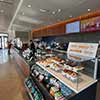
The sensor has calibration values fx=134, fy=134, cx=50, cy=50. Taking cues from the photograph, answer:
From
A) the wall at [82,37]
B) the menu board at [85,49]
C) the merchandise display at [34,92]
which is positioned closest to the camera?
the menu board at [85,49]

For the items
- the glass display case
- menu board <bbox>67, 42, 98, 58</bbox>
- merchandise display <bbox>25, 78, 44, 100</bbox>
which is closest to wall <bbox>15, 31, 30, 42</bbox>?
merchandise display <bbox>25, 78, 44, 100</bbox>

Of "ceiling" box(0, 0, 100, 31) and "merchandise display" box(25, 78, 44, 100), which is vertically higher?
"ceiling" box(0, 0, 100, 31)

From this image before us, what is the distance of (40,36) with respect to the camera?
1382 centimetres

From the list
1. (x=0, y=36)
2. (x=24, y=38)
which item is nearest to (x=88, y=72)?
(x=24, y=38)

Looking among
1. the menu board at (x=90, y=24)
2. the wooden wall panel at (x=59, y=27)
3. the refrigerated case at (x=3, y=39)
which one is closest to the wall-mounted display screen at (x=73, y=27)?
the wooden wall panel at (x=59, y=27)

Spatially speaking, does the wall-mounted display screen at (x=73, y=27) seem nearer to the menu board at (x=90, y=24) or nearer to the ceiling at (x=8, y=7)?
the menu board at (x=90, y=24)

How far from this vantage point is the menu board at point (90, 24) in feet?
19.3

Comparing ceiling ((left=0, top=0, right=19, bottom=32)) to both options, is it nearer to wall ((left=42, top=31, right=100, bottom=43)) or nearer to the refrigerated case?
wall ((left=42, top=31, right=100, bottom=43))

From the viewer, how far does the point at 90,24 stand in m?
6.31

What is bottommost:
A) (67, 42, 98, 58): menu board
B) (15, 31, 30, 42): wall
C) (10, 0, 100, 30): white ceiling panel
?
(67, 42, 98, 58): menu board

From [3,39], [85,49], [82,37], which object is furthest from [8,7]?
[3,39]

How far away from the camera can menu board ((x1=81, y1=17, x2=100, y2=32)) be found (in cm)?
588

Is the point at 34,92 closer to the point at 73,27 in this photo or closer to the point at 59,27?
the point at 73,27

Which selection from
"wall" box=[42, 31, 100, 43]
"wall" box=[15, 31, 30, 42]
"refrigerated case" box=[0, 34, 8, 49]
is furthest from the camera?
"refrigerated case" box=[0, 34, 8, 49]
